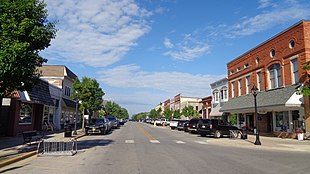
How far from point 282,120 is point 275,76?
488cm

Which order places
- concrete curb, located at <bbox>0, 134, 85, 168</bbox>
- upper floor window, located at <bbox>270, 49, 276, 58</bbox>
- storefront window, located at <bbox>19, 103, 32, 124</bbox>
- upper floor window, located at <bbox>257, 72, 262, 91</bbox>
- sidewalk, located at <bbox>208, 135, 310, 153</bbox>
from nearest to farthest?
concrete curb, located at <bbox>0, 134, 85, 168</bbox>, sidewalk, located at <bbox>208, 135, 310, 153</bbox>, storefront window, located at <bbox>19, 103, 32, 124</bbox>, upper floor window, located at <bbox>270, 49, 276, 58</bbox>, upper floor window, located at <bbox>257, 72, 262, 91</bbox>

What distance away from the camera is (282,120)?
29359mm

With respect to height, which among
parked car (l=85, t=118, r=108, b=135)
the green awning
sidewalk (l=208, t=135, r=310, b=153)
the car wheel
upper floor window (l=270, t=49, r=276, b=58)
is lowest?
sidewalk (l=208, t=135, r=310, b=153)

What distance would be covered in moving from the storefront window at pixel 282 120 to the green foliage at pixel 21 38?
24.3 metres

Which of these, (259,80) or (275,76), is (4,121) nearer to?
(275,76)

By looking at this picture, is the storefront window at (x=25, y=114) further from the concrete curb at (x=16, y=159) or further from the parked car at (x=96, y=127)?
the concrete curb at (x=16, y=159)

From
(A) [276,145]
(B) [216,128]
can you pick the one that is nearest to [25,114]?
(B) [216,128]

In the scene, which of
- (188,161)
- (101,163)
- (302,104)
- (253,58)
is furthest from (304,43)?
(101,163)

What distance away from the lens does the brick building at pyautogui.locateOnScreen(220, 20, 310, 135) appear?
25.7 meters

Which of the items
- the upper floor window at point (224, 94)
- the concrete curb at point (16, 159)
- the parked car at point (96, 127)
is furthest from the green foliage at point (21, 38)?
the upper floor window at point (224, 94)

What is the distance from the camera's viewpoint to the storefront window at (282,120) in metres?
28.6

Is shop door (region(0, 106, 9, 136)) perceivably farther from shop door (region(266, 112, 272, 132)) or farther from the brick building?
shop door (region(266, 112, 272, 132))

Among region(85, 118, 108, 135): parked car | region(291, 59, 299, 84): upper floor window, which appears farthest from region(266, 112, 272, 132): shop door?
region(85, 118, 108, 135): parked car

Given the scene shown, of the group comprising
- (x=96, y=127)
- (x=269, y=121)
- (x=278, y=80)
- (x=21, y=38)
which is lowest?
(x=96, y=127)
